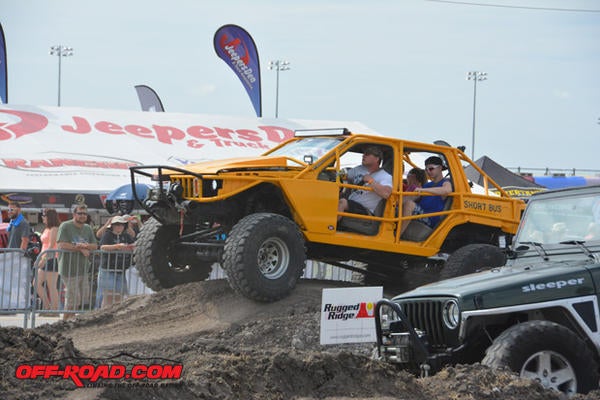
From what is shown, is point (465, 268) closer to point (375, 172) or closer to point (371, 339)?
point (375, 172)

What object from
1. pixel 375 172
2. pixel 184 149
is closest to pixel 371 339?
pixel 375 172

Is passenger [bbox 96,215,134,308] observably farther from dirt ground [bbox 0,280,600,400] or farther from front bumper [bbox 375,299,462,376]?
front bumper [bbox 375,299,462,376]

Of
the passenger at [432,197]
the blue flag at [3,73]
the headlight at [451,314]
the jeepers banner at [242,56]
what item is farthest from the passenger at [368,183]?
the jeepers banner at [242,56]

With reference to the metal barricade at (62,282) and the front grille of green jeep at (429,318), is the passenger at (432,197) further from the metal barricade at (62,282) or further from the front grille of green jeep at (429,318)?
the front grille of green jeep at (429,318)

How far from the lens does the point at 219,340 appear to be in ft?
30.8

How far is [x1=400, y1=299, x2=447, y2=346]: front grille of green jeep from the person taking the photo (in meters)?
6.96

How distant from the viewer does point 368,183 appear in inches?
431

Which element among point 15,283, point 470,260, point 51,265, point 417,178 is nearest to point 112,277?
point 51,265

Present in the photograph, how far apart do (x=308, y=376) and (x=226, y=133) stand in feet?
Result: 56.0

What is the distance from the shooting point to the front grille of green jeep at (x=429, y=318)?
696 cm

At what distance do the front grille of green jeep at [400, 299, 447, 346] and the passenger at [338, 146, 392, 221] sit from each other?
3.65m

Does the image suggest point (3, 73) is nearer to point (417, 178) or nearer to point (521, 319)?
point (417, 178)

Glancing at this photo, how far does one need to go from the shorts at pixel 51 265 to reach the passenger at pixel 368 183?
4.39 metres

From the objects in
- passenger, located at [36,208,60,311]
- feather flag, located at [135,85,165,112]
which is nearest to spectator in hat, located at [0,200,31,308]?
passenger, located at [36,208,60,311]
